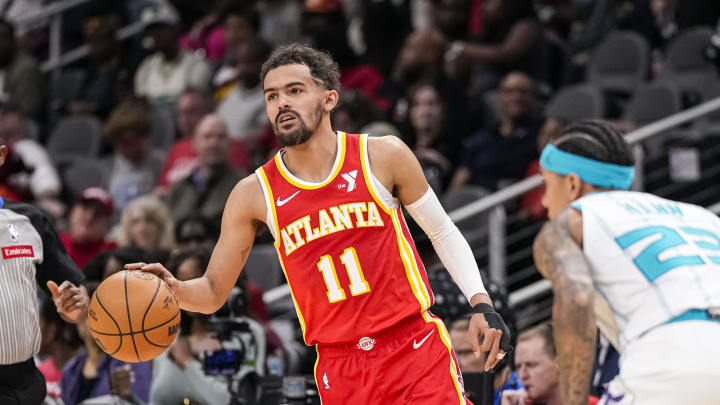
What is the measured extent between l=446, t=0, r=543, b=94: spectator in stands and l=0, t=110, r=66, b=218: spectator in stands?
4061 millimetres

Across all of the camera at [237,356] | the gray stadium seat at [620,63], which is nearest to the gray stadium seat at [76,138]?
the gray stadium seat at [620,63]

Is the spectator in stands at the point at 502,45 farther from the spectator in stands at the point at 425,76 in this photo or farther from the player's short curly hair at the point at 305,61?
the player's short curly hair at the point at 305,61

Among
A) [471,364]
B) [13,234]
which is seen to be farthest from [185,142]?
[13,234]

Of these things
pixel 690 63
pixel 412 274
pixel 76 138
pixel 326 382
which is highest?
pixel 76 138

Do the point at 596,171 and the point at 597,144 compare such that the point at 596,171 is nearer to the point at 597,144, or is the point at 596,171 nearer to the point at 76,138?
the point at 597,144

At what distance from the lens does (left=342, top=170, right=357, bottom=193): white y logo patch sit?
431cm

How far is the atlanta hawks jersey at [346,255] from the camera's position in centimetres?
423

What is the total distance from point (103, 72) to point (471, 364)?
766 cm

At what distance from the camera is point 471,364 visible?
238 inches

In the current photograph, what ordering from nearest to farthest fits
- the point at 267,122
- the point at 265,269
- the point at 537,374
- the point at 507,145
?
the point at 537,374 → the point at 265,269 → the point at 507,145 → the point at 267,122

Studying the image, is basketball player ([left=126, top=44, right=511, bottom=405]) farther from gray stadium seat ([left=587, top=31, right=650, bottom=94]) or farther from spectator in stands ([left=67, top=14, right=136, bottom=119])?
spectator in stands ([left=67, top=14, right=136, bottom=119])

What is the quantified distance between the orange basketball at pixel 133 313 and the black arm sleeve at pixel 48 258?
67 centimetres

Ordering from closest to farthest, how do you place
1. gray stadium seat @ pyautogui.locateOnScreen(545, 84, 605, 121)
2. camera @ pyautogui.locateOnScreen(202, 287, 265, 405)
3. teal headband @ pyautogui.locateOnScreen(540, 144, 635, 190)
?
teal headband @ pyautogui.locateOnScreen(540, 144, 635, 190) → camera @ pyautogui.locateOnScreen(202, 287, 265, 405) → gray stadium seat @ pyautogui.locateOnScreen(545, 84, 605, 121)

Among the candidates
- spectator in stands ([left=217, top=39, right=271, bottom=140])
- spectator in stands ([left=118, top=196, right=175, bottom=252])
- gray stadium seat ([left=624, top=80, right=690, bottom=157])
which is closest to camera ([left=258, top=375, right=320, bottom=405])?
spectator in stands ([left=118, top=196, right=175, bottom=252])
